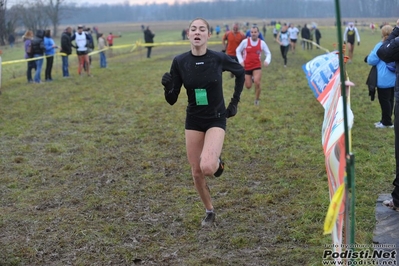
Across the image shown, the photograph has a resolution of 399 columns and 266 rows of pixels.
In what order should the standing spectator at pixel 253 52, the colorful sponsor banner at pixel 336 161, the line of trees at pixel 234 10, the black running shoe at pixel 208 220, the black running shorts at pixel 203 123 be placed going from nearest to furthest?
the colorful sponsor banner at pixel 336 161 → the black running shorts at pixel 203 123 → the black running shoe at pixel 208 220 → the line of trees at pixel 234 10 → the standing spectator at pixel 253 52

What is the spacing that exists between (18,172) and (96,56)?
29.3 meters

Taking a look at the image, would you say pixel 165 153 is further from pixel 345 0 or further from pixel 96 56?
pixel 96 56

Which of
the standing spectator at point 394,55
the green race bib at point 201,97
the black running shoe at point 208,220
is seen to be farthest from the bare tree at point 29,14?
the standing spectator at point 394,55

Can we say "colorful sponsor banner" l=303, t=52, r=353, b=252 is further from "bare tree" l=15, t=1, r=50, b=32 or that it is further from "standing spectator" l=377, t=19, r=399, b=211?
"bare tree" l=15, t=1, r=50, b=32

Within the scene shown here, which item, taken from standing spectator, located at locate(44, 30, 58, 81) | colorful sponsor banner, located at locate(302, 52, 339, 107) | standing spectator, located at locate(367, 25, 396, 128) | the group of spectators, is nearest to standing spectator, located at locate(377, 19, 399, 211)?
colorful sponsor banner, located at locate(302, 52, 339, 107)

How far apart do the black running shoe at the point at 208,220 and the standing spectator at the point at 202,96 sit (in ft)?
1.05

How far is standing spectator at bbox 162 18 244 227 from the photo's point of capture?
5363 millimetres

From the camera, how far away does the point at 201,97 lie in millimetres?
5410

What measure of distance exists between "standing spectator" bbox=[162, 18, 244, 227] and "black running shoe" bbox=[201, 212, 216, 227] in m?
0.32

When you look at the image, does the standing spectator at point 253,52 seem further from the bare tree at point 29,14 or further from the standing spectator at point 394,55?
the bare tree at point 29,14

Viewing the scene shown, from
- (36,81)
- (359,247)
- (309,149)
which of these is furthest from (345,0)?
(36,81)

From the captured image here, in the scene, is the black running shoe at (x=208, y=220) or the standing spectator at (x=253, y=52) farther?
the standing spectator at (x=253, y=52)

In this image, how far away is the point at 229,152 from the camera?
8922 millimetres

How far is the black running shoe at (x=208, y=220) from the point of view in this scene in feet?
18.7
